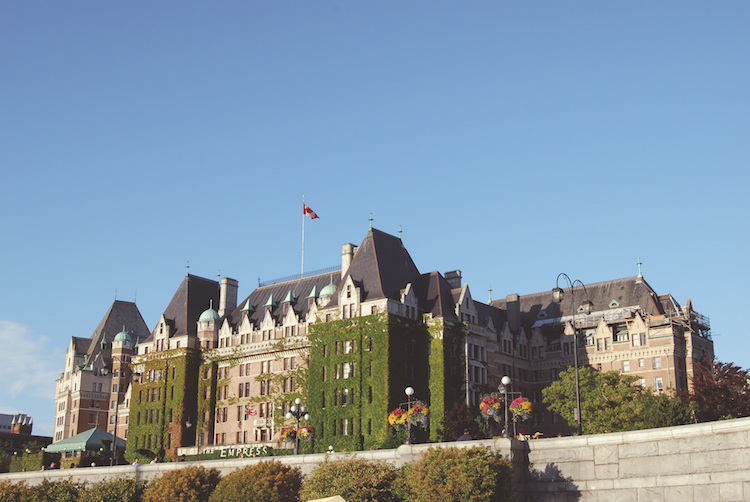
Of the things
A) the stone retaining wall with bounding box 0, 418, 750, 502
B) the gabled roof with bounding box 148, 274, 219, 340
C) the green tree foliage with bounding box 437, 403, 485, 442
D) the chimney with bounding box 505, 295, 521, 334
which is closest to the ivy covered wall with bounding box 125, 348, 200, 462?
the gabled roof with bounding box 148, 274, 219, 340

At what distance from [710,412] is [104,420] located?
299ft

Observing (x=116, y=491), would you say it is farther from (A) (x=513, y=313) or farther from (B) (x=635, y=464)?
(A) (x=513, y=313)

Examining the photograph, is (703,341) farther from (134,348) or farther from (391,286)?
(134,348)

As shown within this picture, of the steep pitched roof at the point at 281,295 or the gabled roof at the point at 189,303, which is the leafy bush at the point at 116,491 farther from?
the gabled roof at the point at 189,303

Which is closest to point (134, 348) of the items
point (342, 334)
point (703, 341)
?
point (342, 334)

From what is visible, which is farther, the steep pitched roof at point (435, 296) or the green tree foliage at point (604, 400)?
the steep pitched roof at point (435, 296)

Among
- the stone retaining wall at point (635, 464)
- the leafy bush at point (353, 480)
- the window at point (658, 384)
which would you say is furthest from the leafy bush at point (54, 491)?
the window at point (658, 384)

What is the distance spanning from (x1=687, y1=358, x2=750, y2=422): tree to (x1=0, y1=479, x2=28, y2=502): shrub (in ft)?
172

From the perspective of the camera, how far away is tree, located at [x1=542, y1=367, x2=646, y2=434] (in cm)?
7406

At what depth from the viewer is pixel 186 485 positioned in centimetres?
5434

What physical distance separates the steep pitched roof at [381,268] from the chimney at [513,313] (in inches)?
777

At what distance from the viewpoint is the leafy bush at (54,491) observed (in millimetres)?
63594

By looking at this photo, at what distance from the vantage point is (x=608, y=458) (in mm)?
40219

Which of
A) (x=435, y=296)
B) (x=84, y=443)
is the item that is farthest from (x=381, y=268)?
(x=84, y=443)
